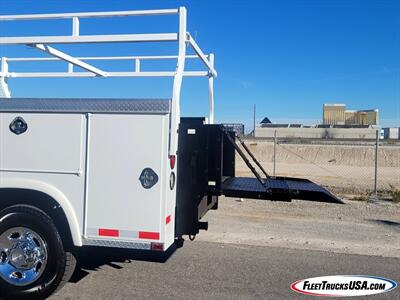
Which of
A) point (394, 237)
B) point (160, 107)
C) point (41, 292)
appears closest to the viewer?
point (160, 107)

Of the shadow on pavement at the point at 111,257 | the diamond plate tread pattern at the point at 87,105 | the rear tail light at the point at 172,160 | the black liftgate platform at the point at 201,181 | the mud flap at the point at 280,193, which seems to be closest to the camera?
the diamond plate tread pattern at the point at 87,105

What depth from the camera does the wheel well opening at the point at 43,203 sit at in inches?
167

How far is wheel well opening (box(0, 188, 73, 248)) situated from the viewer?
4242 mm

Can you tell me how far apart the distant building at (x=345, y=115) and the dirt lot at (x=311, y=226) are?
83702mm

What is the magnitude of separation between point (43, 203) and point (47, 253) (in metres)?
0.48

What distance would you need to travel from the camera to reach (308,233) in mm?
7680

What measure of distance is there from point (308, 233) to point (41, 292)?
15.9 feet

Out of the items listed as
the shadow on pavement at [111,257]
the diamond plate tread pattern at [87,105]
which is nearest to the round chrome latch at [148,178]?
the diamond plate tread pattern at [87,105]

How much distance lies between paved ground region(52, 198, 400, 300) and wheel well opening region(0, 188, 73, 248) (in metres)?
0.71

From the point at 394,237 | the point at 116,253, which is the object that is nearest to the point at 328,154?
the point at 394,237

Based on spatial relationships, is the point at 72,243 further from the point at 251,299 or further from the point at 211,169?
the point at 251,299

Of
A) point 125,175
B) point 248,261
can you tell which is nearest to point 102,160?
point 125,175

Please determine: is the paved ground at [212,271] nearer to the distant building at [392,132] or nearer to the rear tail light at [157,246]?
the rear tail light at [157,246]

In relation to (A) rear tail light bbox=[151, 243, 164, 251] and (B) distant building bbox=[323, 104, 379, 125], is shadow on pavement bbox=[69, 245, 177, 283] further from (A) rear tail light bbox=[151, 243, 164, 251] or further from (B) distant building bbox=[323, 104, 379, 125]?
(B) distant building bbox=[323, 104, 379, 125]
